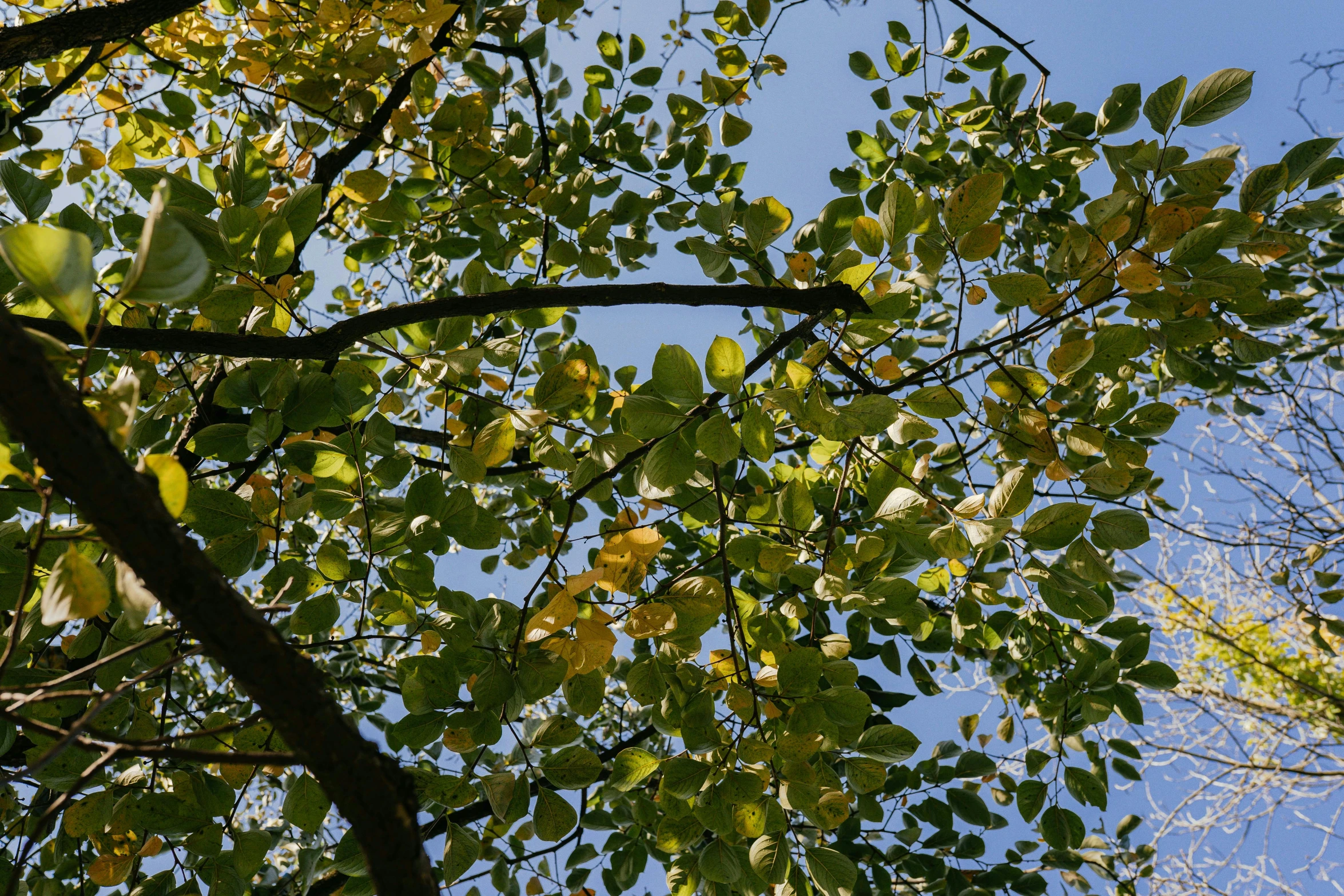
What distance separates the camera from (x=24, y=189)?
1.04m

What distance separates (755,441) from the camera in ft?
3.03

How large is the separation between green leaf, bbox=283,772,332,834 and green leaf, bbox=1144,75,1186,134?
1.48 meters

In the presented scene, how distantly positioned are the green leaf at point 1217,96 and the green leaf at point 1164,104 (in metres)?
0.02

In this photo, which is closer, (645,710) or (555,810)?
(555,810)

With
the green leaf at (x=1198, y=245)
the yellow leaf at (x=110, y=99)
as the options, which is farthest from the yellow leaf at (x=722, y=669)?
the yellow leaf at (x=110, y=99)

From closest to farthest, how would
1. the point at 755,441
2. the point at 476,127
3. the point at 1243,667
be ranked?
the point at 755,441 < the point at 476,127 < the point at 1243,667

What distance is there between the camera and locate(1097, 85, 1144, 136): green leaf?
1302 millimetres

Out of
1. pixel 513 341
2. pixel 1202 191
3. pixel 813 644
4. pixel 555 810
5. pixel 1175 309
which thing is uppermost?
pixel 513 341

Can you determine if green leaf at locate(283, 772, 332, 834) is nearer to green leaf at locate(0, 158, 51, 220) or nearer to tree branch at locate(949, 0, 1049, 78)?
green leaf at locate(0, 158, 51, 220)

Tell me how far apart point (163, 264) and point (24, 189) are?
2.67ft

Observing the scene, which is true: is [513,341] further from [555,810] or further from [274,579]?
[555,810]

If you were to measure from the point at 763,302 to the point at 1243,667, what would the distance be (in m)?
5.14

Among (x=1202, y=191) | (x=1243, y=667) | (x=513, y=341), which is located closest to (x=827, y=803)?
(x=513, y=341)

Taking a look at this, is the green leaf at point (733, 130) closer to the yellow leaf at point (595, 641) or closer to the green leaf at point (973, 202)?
the green leaf at point (973, 202)
